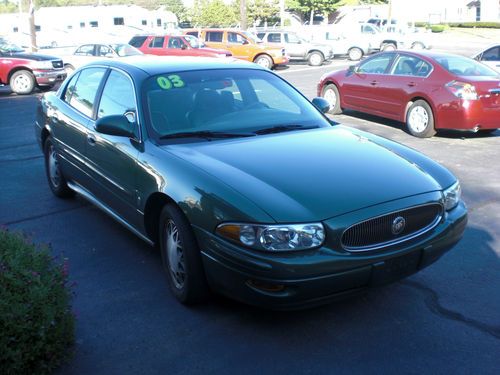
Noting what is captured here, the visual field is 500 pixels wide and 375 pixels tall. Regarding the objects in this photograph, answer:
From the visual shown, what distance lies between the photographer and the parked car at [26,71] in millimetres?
18000

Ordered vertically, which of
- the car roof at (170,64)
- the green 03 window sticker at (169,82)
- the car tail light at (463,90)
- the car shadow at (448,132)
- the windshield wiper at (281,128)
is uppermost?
the car roof at (170,64)

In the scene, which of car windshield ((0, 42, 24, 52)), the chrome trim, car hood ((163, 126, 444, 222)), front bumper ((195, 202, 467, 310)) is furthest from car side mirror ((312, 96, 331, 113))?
car windshield ((0, 42, 24, 52))

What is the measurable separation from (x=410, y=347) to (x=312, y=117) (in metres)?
2.33

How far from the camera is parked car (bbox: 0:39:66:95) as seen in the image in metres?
18.0

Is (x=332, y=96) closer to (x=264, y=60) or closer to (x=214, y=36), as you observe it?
(x=264, y=60)

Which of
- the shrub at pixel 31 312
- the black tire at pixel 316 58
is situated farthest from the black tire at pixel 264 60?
the shrub at pixel 31 312

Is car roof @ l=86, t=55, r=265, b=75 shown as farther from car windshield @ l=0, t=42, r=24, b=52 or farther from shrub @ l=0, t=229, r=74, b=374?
car windshield @ l=0, t=42, r=24, b=52

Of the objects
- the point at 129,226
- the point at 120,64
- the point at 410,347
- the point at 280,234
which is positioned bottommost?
the point at 410,347

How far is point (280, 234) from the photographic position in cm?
348

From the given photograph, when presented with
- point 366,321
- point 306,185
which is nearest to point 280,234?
point 306,185

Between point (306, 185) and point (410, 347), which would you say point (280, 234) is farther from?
point (410, 347)

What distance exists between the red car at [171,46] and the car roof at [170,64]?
725 inches

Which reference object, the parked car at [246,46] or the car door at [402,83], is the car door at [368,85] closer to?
the car door at [402,83]

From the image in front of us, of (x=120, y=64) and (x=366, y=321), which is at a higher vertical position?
(x=120, y=64)
